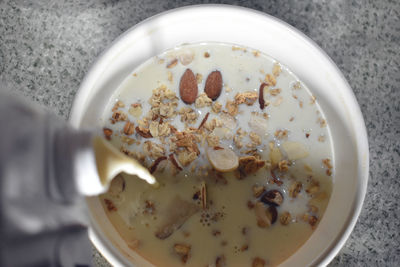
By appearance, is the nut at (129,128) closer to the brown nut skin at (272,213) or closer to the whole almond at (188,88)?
the whole almond at (188,88)

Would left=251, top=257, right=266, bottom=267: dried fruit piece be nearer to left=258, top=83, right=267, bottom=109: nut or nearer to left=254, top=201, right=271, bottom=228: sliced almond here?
left=254, top=201, right=271, bottom=228: sliced almond

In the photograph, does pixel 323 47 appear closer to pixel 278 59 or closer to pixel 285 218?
pixel 278 59

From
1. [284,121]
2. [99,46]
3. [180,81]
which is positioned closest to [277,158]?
[284,121]

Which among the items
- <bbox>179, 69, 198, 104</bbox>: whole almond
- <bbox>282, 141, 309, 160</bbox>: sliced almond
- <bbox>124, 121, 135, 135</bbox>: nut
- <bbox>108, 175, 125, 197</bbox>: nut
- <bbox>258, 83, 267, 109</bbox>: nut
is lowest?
<bbox>108, 175, 125, 197</bbox>: nut

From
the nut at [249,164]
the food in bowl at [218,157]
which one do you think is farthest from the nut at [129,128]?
the nut at [249,164]

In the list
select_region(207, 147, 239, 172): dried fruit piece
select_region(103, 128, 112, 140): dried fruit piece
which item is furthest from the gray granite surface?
select_region(207, 147, 239, 172): dried fruit piece

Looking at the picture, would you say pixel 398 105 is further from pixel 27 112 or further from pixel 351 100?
pixel 27 112
